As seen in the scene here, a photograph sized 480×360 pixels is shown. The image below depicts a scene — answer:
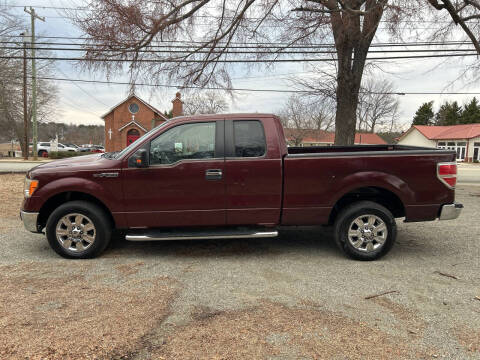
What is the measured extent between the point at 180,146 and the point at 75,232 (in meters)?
1.81

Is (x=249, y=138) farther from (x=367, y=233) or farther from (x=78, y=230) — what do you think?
(x=78, y=230)

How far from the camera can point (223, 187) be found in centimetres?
426

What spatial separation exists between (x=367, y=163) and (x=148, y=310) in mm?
3179

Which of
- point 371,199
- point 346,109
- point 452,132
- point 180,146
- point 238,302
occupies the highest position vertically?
point 452,132

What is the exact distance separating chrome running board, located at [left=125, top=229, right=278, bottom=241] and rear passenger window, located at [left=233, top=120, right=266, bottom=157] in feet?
3.42

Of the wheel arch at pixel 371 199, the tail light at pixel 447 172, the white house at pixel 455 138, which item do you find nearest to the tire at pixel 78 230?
the wheel arch at pixel 371 199

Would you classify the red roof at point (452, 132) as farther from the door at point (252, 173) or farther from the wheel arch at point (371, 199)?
the door at point (252, 173)

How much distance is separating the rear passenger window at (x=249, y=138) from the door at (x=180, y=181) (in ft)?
0.71

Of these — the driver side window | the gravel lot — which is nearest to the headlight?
the gravel lot

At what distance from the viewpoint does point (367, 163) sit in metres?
4.26

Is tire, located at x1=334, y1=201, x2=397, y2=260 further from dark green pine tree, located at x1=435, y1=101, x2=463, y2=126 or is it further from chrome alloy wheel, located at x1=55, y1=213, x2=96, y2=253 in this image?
dark green pine tree, located at x1=435, y1=101, x2=463, y2=126

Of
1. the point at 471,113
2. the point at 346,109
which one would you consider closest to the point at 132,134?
the point at 346,109

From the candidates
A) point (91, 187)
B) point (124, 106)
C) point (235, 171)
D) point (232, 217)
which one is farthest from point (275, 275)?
point (124, 106)

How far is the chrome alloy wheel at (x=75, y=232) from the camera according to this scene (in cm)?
427
